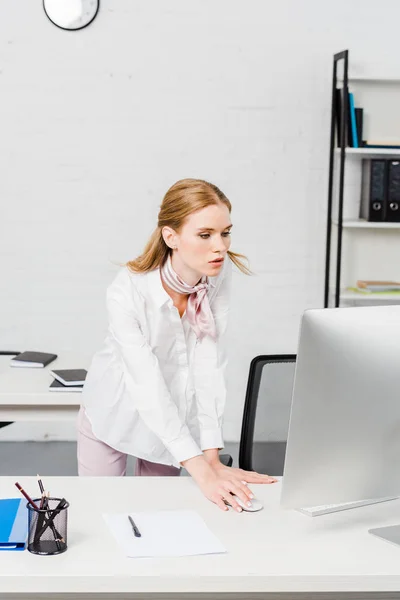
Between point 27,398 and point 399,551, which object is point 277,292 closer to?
point 27,398

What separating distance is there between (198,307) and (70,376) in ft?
2.90

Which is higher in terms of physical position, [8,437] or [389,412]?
[389,412]

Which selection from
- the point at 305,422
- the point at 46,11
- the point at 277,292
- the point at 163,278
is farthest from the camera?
the point at 277,292

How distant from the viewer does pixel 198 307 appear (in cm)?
192

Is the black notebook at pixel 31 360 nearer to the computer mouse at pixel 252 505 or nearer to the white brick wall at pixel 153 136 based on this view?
the white brick wall at pixel 153 136

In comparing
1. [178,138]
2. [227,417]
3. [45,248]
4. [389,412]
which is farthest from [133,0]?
[389,412]

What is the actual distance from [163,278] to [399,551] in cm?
83

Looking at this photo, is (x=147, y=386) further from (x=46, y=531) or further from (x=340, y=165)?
(x=340, y=165)

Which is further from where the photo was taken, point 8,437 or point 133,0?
point 8,437

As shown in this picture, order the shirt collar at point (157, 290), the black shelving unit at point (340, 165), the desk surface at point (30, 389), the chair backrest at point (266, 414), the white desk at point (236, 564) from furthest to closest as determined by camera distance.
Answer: the black shelving unit at point (340, 165) < the desk surface at point (30, 389) < the chair backrest at point (266, 414) < the shirt collar at point (157, 290) < the white desk at point (236, 564)

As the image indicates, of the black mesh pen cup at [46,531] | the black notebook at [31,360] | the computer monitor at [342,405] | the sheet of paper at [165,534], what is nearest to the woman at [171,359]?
the sheet of paper at [165,534]

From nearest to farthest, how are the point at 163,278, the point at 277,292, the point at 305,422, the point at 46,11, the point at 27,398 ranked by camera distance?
the point at 305,422
the point at 163,278
the point at 27,398
the point at 46,11
the point at 277,292

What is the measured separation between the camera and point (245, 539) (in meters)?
1.45

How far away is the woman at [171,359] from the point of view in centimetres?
177
